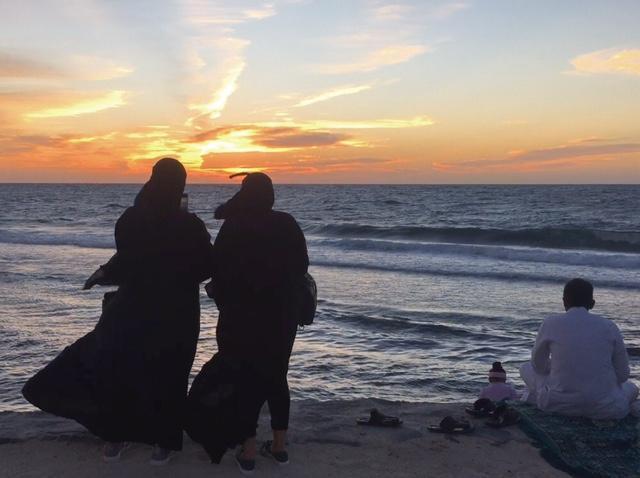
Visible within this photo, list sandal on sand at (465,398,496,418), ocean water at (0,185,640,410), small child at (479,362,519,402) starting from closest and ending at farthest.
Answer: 1. sandal on sand at (465,398,496,418)
2. small child at (479,362,519,402)
3. ocean water at (0,185,640,410)

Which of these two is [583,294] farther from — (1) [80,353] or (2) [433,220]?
(2) [433,220]

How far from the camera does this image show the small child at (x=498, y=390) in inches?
228

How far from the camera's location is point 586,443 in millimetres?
4641

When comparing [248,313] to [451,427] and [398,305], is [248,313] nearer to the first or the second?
[451,427]

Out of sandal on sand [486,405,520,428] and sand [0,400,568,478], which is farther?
sandal on sand [486,405,520,428]

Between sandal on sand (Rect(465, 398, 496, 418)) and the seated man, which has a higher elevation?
the seated man

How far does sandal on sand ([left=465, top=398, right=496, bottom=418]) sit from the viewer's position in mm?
5344

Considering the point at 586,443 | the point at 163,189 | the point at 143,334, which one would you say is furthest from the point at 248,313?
the point at 586,443

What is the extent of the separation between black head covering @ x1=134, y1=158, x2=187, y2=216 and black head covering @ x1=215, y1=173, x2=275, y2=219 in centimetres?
28

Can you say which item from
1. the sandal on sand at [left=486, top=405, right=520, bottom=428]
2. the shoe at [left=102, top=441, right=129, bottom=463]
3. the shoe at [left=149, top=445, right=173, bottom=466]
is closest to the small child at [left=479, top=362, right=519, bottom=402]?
the sandal on sand at [left=486, top=405, right=520, bottom=428]

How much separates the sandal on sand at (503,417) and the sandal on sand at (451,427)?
0.24m

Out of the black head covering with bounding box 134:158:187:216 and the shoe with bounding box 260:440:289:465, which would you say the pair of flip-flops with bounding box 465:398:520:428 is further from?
the black head covering with bounding box 134:158:187:216

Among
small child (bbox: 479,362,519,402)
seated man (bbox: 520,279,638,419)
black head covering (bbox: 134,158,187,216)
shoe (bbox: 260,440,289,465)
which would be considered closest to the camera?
black head covering (bbox: 134,158,187,216)

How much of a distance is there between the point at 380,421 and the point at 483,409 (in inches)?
34.3
